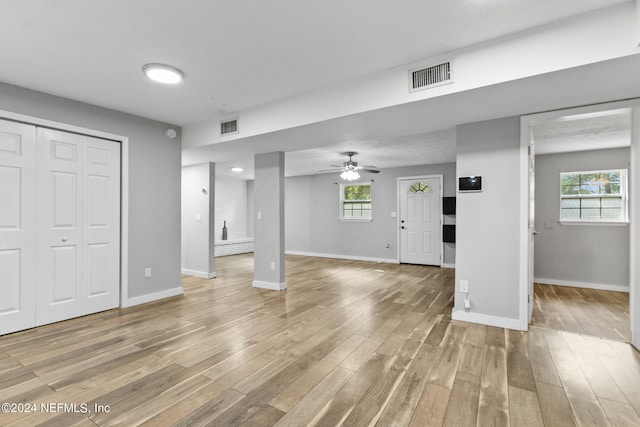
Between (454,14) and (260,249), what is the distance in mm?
4126

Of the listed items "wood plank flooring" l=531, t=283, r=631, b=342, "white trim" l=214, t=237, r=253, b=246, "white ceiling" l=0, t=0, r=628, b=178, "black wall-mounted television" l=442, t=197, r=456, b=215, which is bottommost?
"wood plank flooring" l=531, t=283, r=631, b=342

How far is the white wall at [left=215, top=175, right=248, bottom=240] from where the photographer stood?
948cm

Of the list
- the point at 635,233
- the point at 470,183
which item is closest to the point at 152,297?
the point at 470,183

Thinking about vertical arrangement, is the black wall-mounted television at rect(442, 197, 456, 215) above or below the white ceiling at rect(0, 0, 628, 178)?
below

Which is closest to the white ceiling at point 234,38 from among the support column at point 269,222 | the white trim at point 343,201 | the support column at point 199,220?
the support column at point 269,222

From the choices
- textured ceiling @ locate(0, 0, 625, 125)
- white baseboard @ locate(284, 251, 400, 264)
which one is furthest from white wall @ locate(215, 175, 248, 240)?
textured ceiling @ locate(0, 0, 625, 125)

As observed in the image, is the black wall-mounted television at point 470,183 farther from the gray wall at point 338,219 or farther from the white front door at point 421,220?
the white front door at point 421,220

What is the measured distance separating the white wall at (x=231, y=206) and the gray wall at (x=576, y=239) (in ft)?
26.6

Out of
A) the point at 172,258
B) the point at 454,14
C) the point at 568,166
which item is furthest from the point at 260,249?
the point at 568,166

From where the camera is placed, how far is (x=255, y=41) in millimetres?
2387

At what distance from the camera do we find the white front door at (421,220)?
24.1 ft

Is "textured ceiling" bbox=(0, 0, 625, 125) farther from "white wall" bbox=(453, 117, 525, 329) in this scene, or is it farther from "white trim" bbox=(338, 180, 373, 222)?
"white trim" bbox=(338, 180, 373, 222)

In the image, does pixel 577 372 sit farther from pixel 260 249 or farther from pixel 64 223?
pixel 64 223

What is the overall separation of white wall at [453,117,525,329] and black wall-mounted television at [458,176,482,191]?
52 millimetres
